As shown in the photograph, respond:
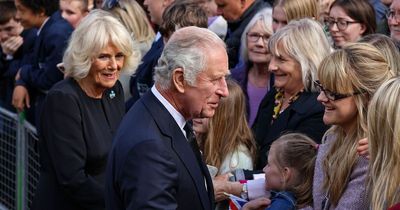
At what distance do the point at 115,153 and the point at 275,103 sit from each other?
7.24 feet

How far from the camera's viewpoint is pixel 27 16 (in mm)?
9539

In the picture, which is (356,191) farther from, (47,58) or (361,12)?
(47,58)

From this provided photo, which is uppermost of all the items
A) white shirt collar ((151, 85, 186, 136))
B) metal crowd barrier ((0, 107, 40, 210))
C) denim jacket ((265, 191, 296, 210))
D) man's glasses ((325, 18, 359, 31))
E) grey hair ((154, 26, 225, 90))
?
grey hair ((154, 26, 225, 90))

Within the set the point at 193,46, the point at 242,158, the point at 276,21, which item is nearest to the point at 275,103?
the point at 242,158

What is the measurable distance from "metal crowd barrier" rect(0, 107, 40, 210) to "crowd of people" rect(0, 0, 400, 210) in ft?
0.84

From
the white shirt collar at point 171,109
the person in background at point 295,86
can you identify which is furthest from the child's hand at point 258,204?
the white shirt collar at point 171,109

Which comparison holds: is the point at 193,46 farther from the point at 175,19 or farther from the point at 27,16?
the point at 27,16

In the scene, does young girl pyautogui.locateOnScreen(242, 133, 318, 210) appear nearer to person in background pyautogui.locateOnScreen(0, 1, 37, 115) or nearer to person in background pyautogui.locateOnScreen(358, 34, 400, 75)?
person in background pyautogui.locateOnScreen(358, 34, 400, 75)

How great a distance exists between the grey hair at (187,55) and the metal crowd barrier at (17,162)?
3829 millimetres

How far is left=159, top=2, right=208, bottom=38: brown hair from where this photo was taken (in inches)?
288

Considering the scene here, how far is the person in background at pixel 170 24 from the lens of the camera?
7.32 m

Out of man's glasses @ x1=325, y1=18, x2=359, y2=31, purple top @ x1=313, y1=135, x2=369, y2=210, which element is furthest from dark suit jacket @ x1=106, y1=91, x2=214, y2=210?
man's glasses @ x1=325, y1=18, x2=359, y2=31

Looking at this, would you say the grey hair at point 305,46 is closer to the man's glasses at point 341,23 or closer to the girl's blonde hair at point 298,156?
the girl's blonde hair at point 298,156

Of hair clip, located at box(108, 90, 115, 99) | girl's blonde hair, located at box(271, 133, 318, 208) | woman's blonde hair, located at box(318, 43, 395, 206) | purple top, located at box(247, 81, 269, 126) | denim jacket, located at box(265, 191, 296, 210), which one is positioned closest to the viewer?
woman's blonde hair, located at box(318, 43, 395, 206)
